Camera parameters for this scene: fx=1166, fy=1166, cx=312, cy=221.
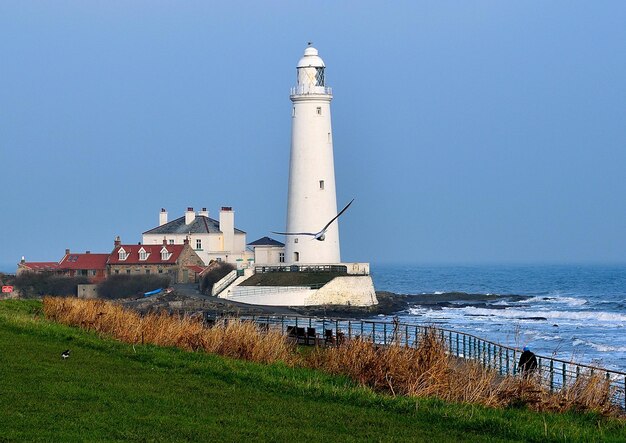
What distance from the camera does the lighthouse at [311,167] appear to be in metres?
50.8

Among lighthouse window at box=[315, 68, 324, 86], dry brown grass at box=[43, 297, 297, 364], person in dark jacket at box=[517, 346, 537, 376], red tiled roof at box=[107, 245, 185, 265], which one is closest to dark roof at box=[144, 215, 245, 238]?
red tiled roof at box=[107, 245, 185, 265]

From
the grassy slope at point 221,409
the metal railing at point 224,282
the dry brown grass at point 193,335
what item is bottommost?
the grassy slope at point 221,409

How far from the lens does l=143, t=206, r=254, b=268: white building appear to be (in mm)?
60688

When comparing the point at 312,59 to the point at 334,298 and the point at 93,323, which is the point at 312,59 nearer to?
the point at 334,298

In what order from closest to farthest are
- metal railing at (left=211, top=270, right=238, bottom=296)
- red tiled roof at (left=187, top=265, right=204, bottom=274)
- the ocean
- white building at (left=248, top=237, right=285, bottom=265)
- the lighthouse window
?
1. the ocean
2. metal railing at (left=211, top=270, right=238, bottom=296)
3. the lighthouse window
4. white building at (left=248, top=237, right=285, bottom=265)
5. red tiled roof at (left=187, top=265, right=204, bottom=274)

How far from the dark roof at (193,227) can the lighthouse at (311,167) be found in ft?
35.6

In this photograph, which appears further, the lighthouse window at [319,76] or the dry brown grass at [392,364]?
the lighthouse window at [319,76]

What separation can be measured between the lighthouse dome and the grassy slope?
36.4 metres

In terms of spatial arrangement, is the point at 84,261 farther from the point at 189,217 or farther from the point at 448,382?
the point at 448,382

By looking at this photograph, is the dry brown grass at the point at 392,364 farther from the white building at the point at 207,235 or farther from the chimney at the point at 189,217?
the chimney at the point at 189,217

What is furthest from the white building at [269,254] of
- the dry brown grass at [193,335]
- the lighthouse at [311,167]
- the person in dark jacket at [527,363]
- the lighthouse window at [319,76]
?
the person in dark jacket at [527,363]

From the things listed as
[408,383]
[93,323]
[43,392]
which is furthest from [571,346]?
[43,392]

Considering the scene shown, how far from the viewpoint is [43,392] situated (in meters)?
12.6

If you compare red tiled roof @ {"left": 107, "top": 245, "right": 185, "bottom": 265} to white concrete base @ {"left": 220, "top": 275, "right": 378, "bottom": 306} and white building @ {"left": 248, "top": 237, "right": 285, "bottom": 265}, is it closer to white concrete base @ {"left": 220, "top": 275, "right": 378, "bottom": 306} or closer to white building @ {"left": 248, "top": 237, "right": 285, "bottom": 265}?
white building @ {"left": 248, "top": 237, "right": 285, "bottom": 265}
